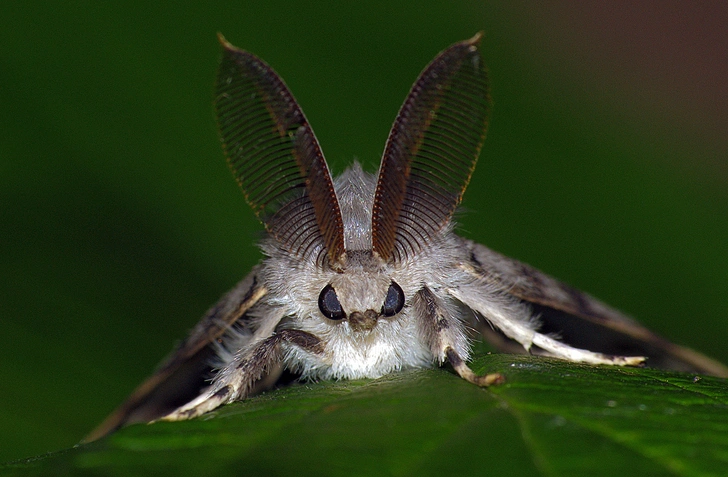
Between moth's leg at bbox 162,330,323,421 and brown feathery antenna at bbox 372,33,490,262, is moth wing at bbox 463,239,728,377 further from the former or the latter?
moth's leg at bbox 162,330,323,421

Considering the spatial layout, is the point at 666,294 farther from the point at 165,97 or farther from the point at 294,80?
the point at 165,97

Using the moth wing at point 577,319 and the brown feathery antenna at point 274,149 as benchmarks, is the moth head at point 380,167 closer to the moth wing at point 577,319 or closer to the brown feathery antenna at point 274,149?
the brown feathery antenna at point 274,149

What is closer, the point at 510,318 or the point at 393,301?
the point at 393,301

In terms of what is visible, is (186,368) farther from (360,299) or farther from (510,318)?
(510,318)

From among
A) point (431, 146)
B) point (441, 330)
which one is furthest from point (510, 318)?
point (431, 146)

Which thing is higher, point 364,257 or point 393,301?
point 364,257

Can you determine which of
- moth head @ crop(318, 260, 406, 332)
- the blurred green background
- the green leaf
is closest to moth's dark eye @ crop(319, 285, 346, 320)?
moth head @ crop(318, 260, 406, 332)
